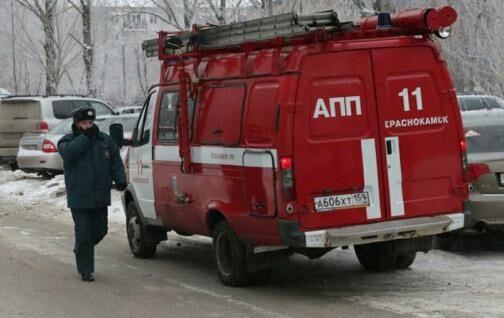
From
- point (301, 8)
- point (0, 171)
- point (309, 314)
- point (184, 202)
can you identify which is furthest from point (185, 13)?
point (309, 314)

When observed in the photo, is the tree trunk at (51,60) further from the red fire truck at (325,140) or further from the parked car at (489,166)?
the red fire truck at (325,140)

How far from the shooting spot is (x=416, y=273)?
29.0 ft

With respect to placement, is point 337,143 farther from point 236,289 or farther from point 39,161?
point 39,161

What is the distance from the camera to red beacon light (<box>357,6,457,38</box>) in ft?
24.9

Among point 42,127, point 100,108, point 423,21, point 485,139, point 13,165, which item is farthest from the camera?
point 13,165

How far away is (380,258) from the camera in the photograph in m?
8.94

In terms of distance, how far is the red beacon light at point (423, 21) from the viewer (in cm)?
758

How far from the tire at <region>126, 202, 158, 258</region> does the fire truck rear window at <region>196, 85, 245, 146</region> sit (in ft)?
7.23

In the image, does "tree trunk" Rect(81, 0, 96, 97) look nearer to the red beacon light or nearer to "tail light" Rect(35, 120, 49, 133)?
"tail light" Rect(35, 120, 49, 133)

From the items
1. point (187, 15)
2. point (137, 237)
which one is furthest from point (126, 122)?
point (187, 15)

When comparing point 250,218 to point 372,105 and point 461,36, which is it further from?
point 461,36

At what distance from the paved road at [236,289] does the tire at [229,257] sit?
0.33ft

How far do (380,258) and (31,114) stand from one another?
14.6 m

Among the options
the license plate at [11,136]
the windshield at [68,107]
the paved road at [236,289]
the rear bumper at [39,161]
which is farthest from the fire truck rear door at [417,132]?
the license plate at [11,136]
